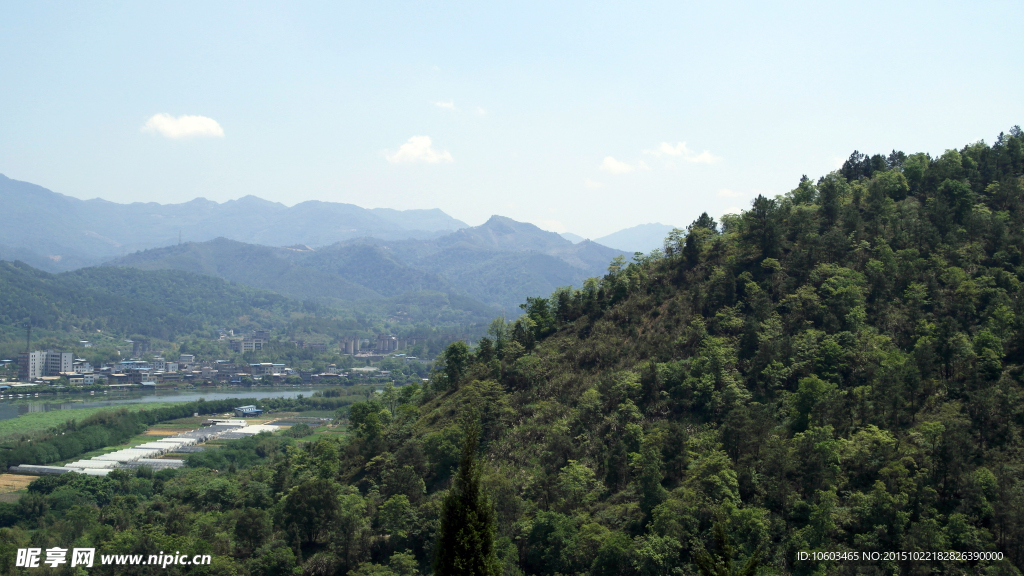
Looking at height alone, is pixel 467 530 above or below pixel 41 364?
above

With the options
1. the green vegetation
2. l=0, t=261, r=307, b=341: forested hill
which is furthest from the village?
the green vegetation

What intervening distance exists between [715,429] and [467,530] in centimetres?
1622

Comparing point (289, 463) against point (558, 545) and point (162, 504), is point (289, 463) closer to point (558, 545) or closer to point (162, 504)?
point (162, 504)

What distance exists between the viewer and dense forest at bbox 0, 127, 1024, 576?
61.6 ft

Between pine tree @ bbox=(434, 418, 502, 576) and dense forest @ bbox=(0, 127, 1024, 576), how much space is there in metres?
0.04

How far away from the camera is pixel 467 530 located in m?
10.6

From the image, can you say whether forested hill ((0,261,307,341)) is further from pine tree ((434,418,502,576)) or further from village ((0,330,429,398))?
pine tree ((434,418,502,576))

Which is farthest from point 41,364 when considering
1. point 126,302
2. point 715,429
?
point 715,429

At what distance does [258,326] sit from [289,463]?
441ft

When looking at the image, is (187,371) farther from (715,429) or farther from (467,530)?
(467,530)

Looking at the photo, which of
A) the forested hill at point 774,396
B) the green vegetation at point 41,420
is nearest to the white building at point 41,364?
the green vegetation at point 41,420

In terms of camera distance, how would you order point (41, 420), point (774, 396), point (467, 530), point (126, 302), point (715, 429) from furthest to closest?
point (126, 302), point (41, 420), point (774, 396), point (715, 429), point (467, 530)

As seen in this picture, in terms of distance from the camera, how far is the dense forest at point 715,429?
18.8 meters

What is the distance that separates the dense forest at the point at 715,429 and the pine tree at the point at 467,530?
4 centimetres
